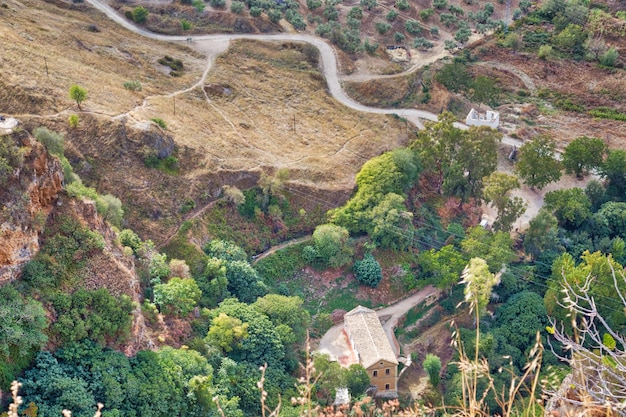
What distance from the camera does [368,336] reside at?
1908 inches

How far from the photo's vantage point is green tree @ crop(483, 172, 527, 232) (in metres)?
57.8

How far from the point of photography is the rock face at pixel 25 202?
3634 centimetres

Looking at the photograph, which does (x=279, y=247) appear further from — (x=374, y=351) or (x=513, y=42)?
(x=513, y=42)

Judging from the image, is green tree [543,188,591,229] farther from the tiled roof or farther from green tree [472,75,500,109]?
the tiled roof

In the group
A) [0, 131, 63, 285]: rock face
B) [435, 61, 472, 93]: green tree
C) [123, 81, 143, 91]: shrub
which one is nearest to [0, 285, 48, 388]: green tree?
[0, 131, 63, 285]: rock face

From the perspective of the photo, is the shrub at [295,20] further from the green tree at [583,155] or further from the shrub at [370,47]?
the green tree at [583,155]

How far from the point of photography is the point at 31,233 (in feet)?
125

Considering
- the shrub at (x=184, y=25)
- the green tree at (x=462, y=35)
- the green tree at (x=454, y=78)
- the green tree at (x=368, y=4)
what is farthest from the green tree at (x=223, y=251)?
the green tree at (x=368, y=4)

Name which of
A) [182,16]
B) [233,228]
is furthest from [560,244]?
[182,16]

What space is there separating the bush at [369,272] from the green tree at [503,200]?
12.1m

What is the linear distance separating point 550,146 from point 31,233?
4843 cm

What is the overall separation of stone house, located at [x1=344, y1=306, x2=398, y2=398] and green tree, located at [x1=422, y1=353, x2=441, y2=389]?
7.96 feet

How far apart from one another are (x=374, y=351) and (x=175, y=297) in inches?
577

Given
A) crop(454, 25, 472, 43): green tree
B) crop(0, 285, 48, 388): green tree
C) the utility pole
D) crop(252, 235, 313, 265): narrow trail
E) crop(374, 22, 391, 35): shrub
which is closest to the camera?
crop(0, 285, 48, 388): green tree
